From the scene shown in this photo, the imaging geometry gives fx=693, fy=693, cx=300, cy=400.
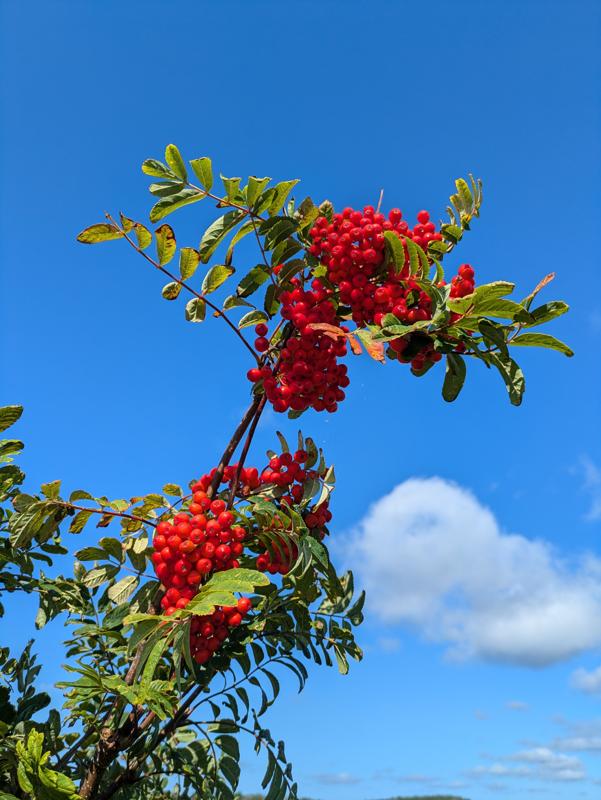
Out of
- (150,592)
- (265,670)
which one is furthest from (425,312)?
(265,670)

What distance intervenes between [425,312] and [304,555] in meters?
1.06

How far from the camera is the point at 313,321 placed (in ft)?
9.43

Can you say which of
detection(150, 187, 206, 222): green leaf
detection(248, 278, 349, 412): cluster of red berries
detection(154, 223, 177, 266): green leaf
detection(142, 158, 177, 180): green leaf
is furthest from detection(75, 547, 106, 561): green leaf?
detection(142, 158, 177, 180): green leaf

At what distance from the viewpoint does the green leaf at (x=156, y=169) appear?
2933 millimetres

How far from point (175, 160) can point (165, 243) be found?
0.35 meters

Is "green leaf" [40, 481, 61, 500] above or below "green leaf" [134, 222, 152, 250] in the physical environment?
below

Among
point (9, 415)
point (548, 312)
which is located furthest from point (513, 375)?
point (9, 415)

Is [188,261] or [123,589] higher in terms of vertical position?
[188,261]

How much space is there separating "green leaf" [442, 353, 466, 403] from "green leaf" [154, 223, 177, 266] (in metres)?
1.27

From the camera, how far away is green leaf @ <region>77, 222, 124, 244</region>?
2.97 meters

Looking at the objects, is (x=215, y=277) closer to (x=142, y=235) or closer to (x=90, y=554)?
(x=142, y=235)

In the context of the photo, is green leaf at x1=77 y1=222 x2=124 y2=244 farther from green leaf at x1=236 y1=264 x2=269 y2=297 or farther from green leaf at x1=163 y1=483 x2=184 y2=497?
green leaf at x1=163 y1=483 x2=184 y2=497

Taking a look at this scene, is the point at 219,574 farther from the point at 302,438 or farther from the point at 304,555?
the point at 302,438

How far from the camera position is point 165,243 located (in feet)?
9.82
